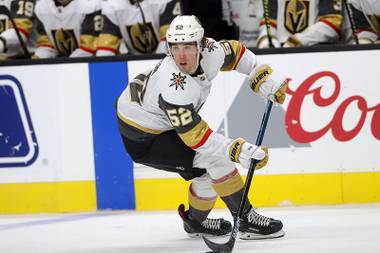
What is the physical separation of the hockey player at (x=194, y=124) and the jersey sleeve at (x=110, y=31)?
149cm

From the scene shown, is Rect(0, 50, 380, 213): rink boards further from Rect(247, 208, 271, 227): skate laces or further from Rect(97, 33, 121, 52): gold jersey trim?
Rect(247, 208, 271, 227): skate laces

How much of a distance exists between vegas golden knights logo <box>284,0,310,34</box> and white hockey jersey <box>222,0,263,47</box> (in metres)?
0.24

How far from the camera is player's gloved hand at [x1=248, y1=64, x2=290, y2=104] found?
4.34m

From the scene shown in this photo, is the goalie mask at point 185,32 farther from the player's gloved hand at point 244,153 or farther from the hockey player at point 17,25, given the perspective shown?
the hockey player at point 17,25

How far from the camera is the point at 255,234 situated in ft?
14.4

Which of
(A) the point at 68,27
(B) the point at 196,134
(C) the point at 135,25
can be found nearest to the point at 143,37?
(C) the point at 135,25

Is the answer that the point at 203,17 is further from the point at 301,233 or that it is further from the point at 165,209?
the point at 301,233

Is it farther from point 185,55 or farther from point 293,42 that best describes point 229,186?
point 293,42

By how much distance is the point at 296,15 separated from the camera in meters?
5.60

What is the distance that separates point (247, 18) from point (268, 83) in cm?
159

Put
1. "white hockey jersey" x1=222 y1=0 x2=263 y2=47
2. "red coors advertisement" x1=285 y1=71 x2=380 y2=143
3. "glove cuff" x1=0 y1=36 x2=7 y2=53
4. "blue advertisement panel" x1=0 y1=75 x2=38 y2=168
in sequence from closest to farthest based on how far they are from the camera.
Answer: "red coors advertisement" x1=285 y1=71 x2=380 y2=143 < "blue advertisement panel" x1=0 y1=75 x2=38 y2=168 < "white hockey jersey" x1=222 y1=0 x2=263 y2=47 < "glove cuff" x1=0 y1=36 x2=7 y2=53

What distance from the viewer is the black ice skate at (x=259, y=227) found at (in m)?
4.37

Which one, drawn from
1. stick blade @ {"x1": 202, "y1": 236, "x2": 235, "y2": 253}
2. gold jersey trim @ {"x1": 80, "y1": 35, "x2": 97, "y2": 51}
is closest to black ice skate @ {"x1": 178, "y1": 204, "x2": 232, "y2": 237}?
stick blade @ {"x1": 202, "y1": 236, "x2": 235, "y2": 253}

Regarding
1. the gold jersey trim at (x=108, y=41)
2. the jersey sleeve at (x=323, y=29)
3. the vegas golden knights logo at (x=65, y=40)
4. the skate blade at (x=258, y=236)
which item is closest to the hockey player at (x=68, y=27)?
the vegas golden knights logo at (x=65, y=40)
